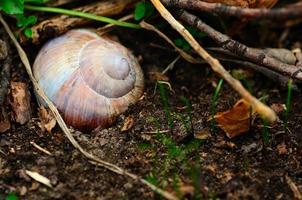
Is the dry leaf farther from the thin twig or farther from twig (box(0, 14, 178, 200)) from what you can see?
twig (box(0, 14, 178, 200))

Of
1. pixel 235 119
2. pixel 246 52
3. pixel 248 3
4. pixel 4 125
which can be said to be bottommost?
pixel 4 125

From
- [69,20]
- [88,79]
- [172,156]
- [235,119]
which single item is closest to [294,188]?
[235,119]

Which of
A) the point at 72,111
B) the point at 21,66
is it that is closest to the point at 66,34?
the point at 21,66

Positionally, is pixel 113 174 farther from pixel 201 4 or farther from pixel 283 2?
pixel 283 2

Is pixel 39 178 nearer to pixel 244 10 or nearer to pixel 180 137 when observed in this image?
pixel 180 137

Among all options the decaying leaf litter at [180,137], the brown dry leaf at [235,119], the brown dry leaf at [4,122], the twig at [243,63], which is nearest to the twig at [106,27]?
the decaying leaf litter at [180,137]

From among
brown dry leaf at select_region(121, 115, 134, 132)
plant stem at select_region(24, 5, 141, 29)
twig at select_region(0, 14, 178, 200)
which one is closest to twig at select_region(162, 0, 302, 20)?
plant stem at select_region(24, 5, 141, 29)
